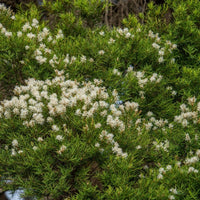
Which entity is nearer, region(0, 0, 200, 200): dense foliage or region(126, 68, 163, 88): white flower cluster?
region(0, 0, 200, 200): dense foliage

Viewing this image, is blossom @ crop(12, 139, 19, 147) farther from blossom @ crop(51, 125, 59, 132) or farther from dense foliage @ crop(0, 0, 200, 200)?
blossom @ crop(51, 125, 59, 132)

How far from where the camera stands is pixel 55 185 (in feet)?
13.9

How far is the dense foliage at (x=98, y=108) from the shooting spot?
4234mm

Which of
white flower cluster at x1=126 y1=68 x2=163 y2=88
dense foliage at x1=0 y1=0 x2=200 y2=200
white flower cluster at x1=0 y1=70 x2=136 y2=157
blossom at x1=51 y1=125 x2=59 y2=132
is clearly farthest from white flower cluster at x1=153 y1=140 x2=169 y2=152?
blossom at x1=51 y1=125 x2=59 y2=132

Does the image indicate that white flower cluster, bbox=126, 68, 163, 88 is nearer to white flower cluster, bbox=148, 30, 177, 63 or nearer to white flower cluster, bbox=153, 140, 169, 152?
white flower cluster, bbox=148, 30, 177, 63

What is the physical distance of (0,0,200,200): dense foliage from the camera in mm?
4234

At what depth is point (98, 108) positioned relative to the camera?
466 cm

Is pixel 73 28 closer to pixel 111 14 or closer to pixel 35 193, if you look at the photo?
pixel 111 14

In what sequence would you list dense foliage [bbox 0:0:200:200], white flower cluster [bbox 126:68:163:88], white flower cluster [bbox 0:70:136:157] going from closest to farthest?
dense foliage [bbox 0:0:200:200], white flower cluster [bbox 0:70:136:157], white flower cluster [bbox 126:68:163:88]

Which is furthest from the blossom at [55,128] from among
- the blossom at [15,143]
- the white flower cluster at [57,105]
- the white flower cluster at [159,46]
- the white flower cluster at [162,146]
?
the white flower cluster at [159,46]

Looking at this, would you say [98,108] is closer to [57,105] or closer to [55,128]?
[57,105]

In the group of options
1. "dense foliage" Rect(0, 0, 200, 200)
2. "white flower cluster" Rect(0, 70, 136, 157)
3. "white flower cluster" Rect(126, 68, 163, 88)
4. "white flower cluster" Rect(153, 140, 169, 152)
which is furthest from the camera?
"white flower cluster" Rect(126, 68, 163, 88)

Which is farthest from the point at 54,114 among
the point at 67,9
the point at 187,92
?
the point at 67,9

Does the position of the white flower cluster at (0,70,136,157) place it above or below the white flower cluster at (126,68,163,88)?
above
